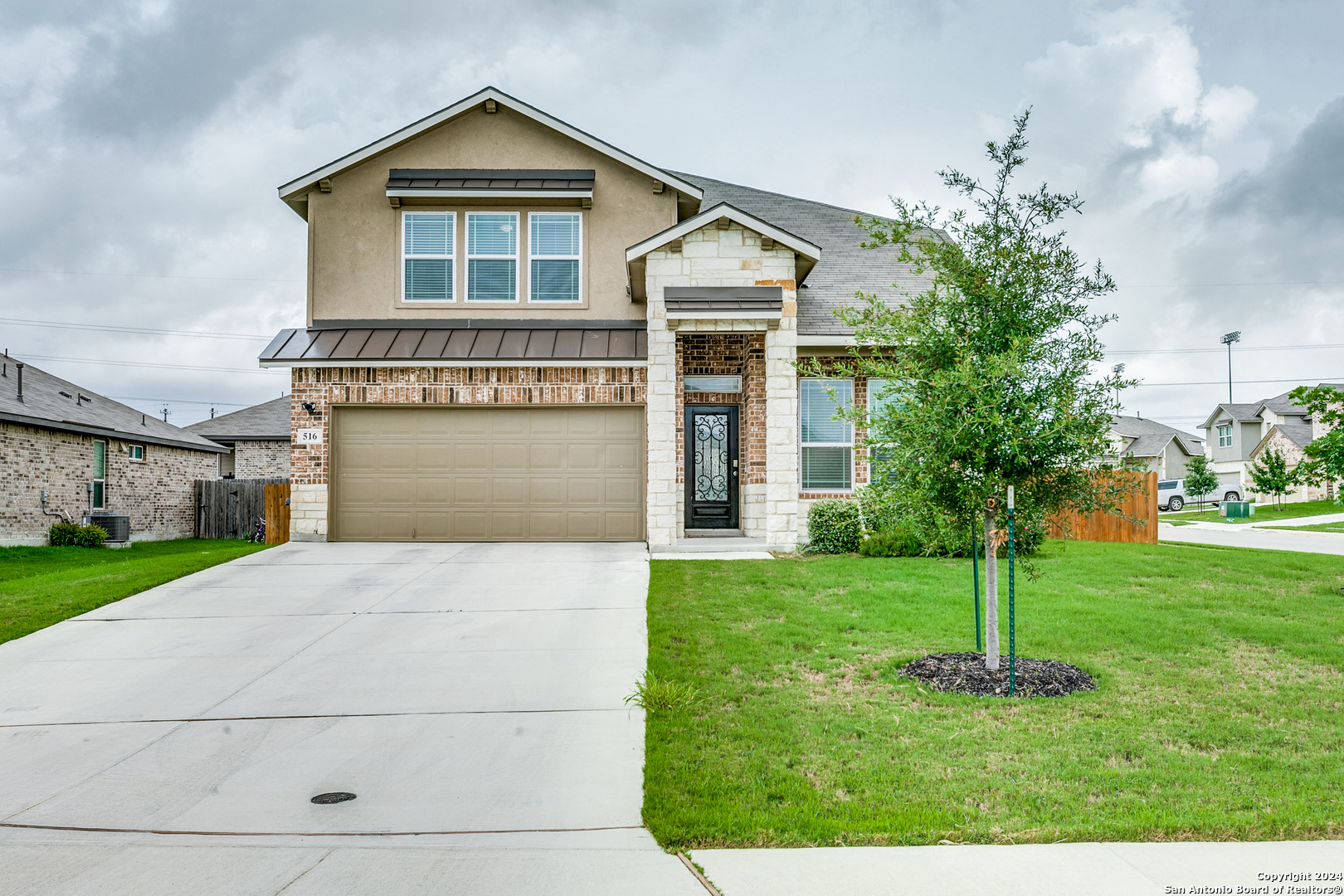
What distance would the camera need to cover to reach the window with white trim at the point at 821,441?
13.6m

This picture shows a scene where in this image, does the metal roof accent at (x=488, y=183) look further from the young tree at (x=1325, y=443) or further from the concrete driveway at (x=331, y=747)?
the young tree at (x=1325, y=443)

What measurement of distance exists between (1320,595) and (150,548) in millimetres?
23447

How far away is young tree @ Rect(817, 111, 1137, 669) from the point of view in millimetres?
5773

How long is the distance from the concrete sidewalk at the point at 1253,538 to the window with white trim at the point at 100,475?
2689 cm

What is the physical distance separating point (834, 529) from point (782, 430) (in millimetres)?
1780

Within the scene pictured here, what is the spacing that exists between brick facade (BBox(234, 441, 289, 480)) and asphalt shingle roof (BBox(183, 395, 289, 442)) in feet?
0.92

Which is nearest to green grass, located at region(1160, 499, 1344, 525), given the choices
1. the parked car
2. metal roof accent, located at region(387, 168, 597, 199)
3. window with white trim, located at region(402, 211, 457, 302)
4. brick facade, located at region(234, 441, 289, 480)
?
the parked car

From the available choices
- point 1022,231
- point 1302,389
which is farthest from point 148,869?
point 1302,389

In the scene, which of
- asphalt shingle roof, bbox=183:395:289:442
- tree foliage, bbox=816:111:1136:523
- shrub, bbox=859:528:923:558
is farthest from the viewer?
asphalt shingle roof, bbox=183:395:289:442

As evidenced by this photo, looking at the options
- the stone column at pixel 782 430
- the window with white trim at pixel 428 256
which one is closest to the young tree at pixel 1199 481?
the stone column at pixel 782 430

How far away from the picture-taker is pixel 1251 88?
14.5 m

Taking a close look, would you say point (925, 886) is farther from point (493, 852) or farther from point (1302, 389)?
point (1302, 389)

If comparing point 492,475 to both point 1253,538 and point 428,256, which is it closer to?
point 428,256

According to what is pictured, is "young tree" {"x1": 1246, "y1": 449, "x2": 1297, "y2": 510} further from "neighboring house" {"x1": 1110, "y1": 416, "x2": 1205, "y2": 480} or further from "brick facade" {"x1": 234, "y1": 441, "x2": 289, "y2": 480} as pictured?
"neighboring house" {"x1": 1110, "y1": 416, "x2": 1205, "y2": 480}
